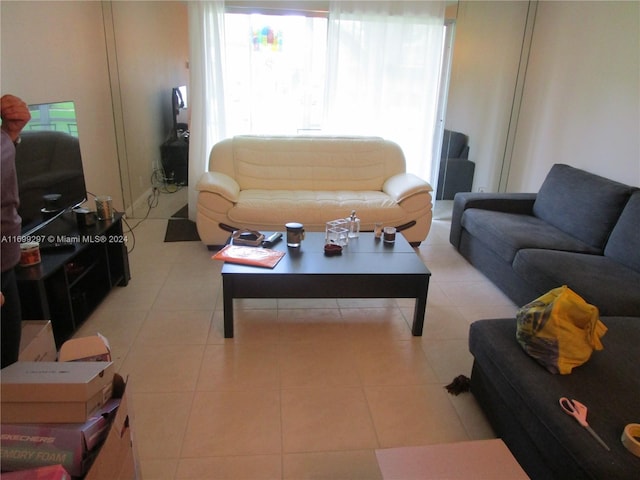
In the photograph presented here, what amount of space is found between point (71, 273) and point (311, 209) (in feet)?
5.59

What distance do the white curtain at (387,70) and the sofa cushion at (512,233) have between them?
3.92 ft

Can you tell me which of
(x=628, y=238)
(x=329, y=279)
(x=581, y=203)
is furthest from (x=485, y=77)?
(x=329, y=279)

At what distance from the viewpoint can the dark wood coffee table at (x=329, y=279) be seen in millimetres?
2293

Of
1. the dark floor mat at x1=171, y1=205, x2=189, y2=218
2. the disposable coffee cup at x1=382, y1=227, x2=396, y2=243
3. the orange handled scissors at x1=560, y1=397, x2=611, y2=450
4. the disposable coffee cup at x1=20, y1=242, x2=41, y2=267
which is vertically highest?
the disposable coffee cup at x1=20, y1=242, x2=41, y2=267

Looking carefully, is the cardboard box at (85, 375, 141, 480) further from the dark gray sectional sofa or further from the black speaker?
the black speaker

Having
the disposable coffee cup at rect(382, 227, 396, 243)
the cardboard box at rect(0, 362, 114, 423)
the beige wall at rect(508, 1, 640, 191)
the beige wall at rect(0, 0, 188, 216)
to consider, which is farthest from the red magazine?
the beige wall at rect(508, 1, 640, 191)

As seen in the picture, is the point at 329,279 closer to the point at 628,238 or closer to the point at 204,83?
the point at 628,238

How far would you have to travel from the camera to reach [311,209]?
3.36 metres

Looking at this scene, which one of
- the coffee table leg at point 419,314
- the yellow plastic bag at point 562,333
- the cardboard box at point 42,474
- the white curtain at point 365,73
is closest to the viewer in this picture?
the cardboard box at point 42,474

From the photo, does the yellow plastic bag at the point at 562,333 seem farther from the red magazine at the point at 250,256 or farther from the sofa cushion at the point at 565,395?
the red magazine at the point at 250,256

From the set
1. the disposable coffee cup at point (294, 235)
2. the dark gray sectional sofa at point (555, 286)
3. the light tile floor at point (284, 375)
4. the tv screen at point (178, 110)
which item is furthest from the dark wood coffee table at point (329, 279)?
the tv screen at point (178, 110)

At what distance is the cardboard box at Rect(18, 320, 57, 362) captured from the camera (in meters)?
1.63

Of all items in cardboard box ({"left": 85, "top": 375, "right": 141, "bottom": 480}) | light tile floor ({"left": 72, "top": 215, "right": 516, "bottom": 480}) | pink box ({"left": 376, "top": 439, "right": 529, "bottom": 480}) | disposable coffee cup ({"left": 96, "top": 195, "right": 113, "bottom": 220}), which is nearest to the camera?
cardboard box ({"left": 85, "top": 375, "right": 141, "bottom": 480})

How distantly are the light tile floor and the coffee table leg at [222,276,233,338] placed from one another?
2.5 inches
